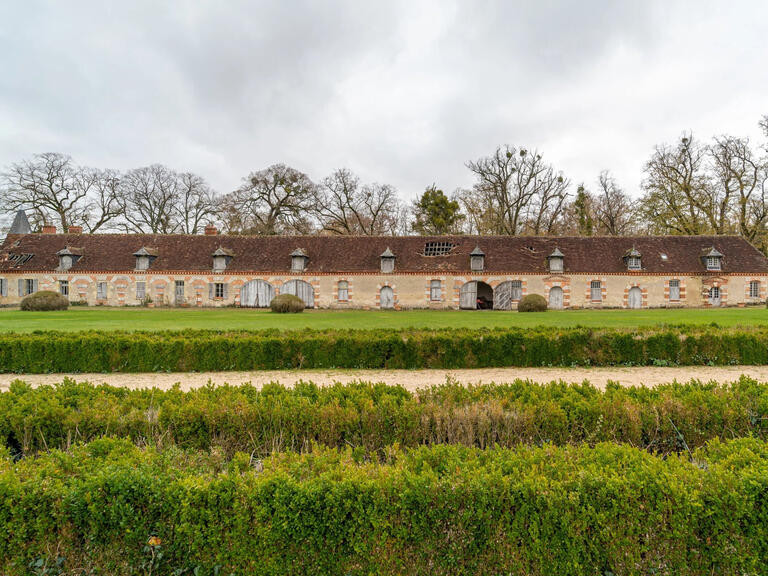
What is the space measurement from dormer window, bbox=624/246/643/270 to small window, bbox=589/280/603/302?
2302mm

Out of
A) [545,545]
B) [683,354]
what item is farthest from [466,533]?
[683,354]

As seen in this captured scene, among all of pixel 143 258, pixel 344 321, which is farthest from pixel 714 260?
pixel 143 258

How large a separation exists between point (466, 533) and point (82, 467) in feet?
8.79

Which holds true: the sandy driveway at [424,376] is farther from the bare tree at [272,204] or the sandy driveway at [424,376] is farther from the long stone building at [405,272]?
the bare tree at [272,204]

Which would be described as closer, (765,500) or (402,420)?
(765,500)

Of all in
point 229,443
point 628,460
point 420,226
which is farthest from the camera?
point 420,226

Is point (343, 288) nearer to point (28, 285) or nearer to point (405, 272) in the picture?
point (405, 272)

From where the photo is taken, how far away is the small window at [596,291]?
28391 millimetres

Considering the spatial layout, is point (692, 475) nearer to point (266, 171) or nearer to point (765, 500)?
point (765, 500)

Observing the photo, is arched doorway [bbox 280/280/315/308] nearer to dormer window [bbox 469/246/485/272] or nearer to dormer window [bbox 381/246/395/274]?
dormer window [bbox 381/246/395/274]

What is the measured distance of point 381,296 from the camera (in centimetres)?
→ 2927

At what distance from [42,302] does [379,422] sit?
94.1 feet

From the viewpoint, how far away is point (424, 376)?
8836mm

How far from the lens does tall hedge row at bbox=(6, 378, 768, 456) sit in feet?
13.8
